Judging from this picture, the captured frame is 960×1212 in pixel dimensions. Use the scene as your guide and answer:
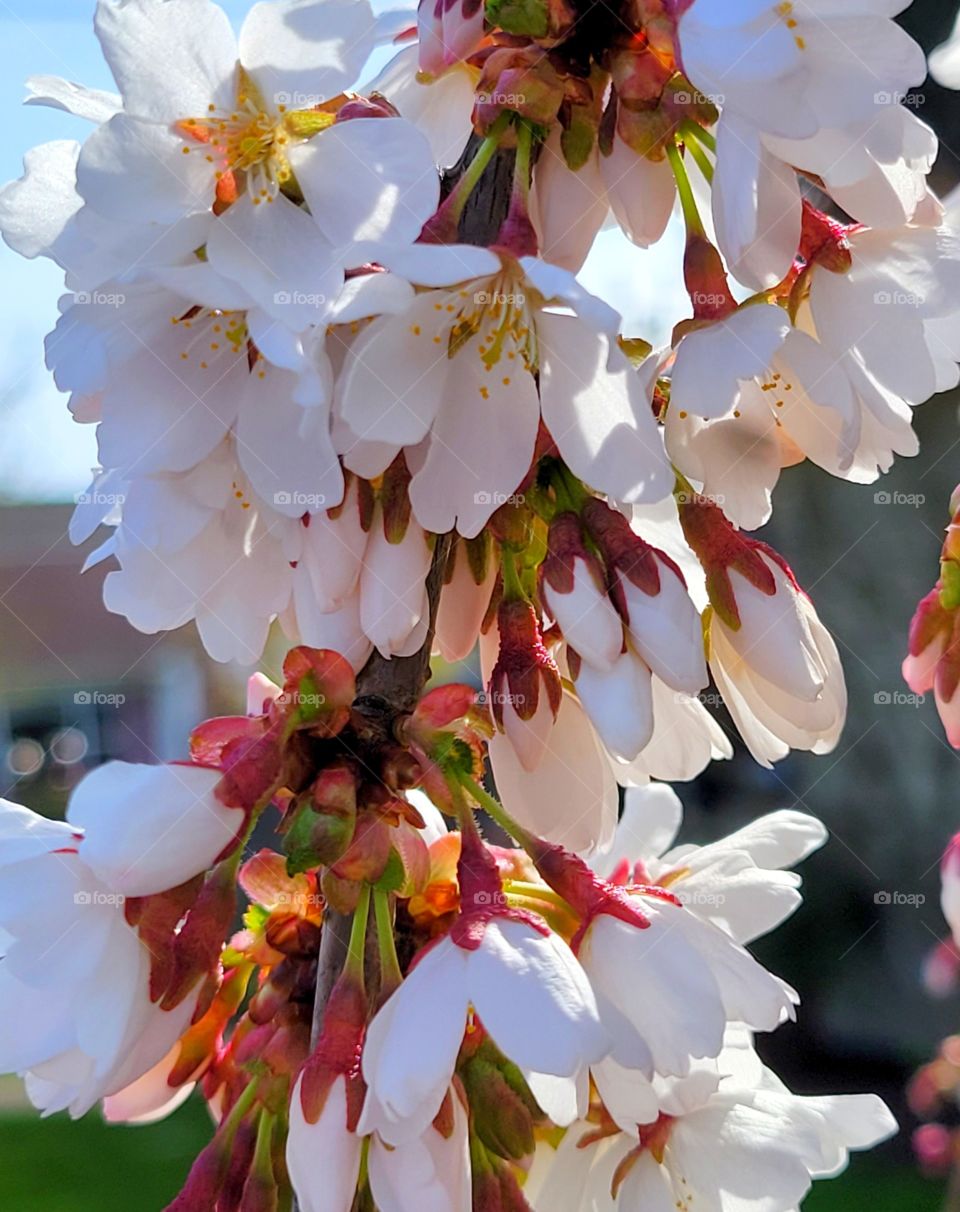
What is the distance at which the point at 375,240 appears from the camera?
63cm

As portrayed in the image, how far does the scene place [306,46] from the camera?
0.68m

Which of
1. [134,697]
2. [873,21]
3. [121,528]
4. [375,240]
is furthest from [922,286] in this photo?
[134,697]

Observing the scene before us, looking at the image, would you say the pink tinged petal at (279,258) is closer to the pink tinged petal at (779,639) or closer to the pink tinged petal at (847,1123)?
the pink tinged petal at (779,639)

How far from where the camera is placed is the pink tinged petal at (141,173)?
63 cm

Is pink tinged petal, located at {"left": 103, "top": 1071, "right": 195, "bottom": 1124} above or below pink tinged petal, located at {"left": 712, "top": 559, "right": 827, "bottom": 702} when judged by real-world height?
below

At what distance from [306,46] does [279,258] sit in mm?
120

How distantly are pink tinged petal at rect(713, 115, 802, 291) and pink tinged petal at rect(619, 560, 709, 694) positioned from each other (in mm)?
170

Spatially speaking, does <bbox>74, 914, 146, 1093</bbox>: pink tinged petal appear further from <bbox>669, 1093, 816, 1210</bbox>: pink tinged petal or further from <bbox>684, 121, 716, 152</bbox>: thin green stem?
<bbox>684, 121, 716, 152</bbox>: thin green stem

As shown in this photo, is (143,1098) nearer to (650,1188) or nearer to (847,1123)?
(650,1188)

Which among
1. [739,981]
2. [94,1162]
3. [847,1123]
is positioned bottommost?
[94,1162]

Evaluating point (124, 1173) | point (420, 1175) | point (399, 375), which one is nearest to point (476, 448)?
point (399, 375)

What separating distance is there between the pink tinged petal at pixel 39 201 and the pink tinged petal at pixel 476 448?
22 centimetres

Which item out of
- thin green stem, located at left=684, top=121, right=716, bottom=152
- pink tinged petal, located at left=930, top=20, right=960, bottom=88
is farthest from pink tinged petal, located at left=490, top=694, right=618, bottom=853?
pink tinged petal, located at left=930, top=20, right=960, bottom=88

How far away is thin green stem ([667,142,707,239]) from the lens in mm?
747
